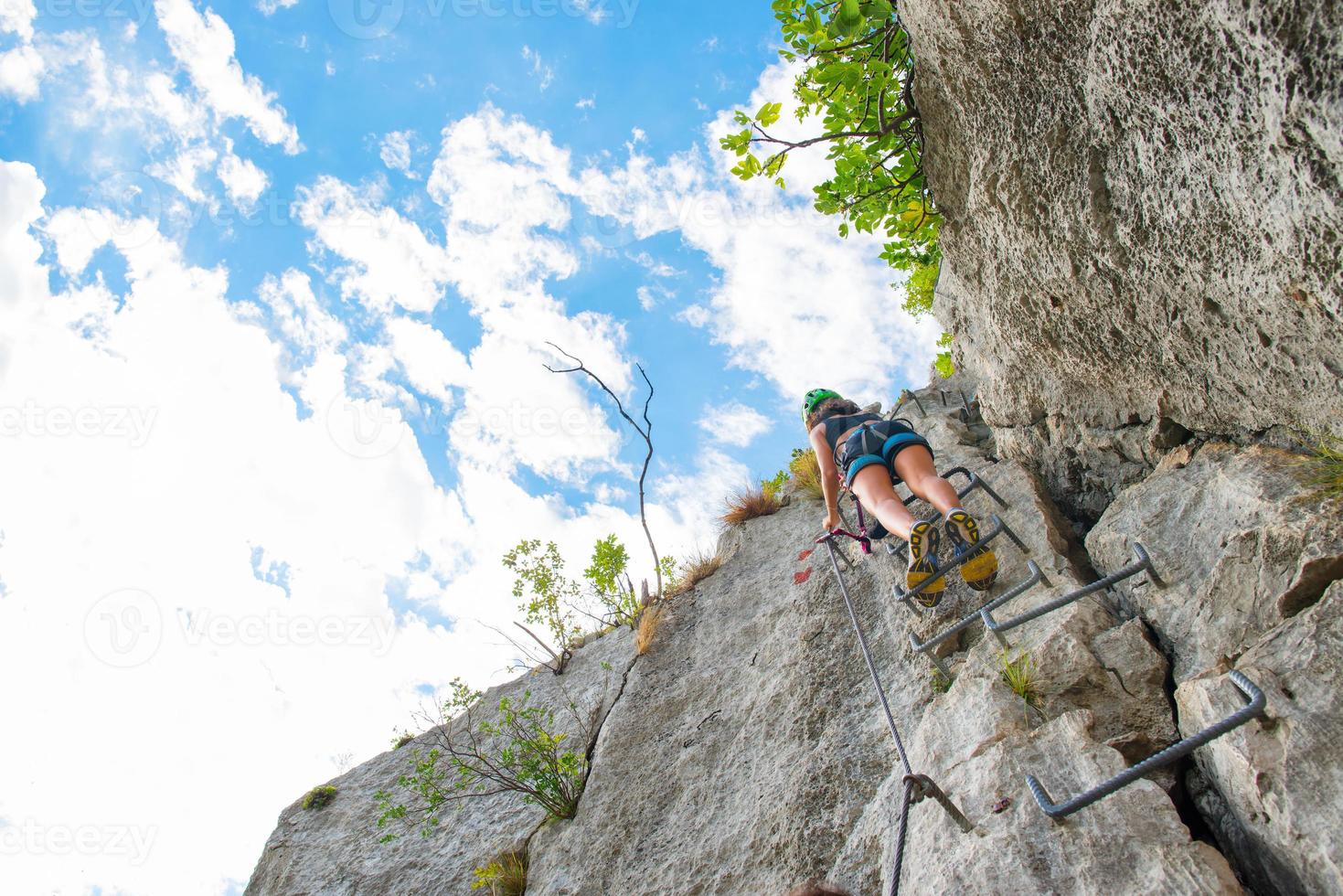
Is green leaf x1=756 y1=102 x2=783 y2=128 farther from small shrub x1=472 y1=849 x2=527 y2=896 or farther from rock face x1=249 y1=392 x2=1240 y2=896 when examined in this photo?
small shrub x1=472 y1=849 x2=527 y2=896

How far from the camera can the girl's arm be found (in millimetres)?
5793

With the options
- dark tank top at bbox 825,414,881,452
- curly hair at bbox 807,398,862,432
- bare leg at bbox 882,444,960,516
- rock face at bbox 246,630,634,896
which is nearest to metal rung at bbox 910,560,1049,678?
bare leg at bbox 882,444,960,516

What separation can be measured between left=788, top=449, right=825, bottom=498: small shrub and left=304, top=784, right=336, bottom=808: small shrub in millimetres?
5861

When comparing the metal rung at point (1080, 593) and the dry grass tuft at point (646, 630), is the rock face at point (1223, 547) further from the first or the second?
the dry grass tuft at point (646, 630)

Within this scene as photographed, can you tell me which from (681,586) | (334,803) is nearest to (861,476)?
(681,586)

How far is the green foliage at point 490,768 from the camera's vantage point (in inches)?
233

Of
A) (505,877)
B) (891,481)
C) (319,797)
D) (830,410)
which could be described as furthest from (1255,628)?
(319,797)

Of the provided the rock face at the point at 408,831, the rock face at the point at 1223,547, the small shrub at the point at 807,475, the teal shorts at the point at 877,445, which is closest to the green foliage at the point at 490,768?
the rock face at the point at 408,831

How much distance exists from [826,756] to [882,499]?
1583mm

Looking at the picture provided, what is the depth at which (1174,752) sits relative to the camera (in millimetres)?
2480

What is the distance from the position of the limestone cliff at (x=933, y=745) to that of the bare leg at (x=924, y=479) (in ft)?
2.45

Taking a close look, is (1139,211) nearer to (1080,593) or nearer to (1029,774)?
(1080,593)

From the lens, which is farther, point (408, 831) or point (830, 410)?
point (408, 831)

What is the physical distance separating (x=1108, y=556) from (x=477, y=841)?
5054 mm
